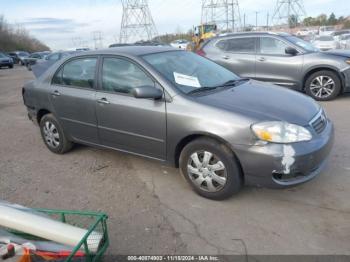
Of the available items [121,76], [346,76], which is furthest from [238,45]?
[121,76]

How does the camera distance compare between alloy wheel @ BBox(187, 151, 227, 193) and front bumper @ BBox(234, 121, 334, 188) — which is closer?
front bumper @ BBox(234, 121, 334, 188)

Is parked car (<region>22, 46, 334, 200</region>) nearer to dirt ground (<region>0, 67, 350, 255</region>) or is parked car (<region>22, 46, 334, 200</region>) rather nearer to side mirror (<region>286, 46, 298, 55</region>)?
dirt ground (<region>0, 67, 350, 255</region>)

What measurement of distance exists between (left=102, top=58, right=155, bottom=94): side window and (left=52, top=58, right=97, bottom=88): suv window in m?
0.24

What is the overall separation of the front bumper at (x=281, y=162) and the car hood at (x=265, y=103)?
0.27 m

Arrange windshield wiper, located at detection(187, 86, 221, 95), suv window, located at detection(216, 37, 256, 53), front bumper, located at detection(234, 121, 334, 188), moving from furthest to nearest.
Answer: suv window, located at detection(216, 37, 256, 53) → windshield wiper, located at detection(187, 86, 221, 95) → front bumper, located at detection(234, 121, 334, 188)

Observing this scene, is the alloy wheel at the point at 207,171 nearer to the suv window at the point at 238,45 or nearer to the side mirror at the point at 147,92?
the side mirror at the point at 147,92

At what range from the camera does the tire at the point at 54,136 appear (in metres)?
5.01

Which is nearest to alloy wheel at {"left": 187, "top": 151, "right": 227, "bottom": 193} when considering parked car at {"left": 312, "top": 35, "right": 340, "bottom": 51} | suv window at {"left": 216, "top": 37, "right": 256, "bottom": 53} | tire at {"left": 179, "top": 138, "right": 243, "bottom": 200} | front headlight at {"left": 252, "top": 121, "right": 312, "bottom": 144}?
tire at {"left": 179, "top": 138, "right": 243, "bottom": 200}

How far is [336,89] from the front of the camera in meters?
7.78

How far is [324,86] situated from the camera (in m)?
7.89

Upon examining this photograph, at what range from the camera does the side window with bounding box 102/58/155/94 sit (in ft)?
12.9

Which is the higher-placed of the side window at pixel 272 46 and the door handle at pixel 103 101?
the side window at pixel 272 46

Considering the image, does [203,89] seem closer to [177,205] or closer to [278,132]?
[278,132]

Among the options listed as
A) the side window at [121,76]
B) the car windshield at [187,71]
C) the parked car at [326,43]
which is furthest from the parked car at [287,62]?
the parked car at [326,43]
